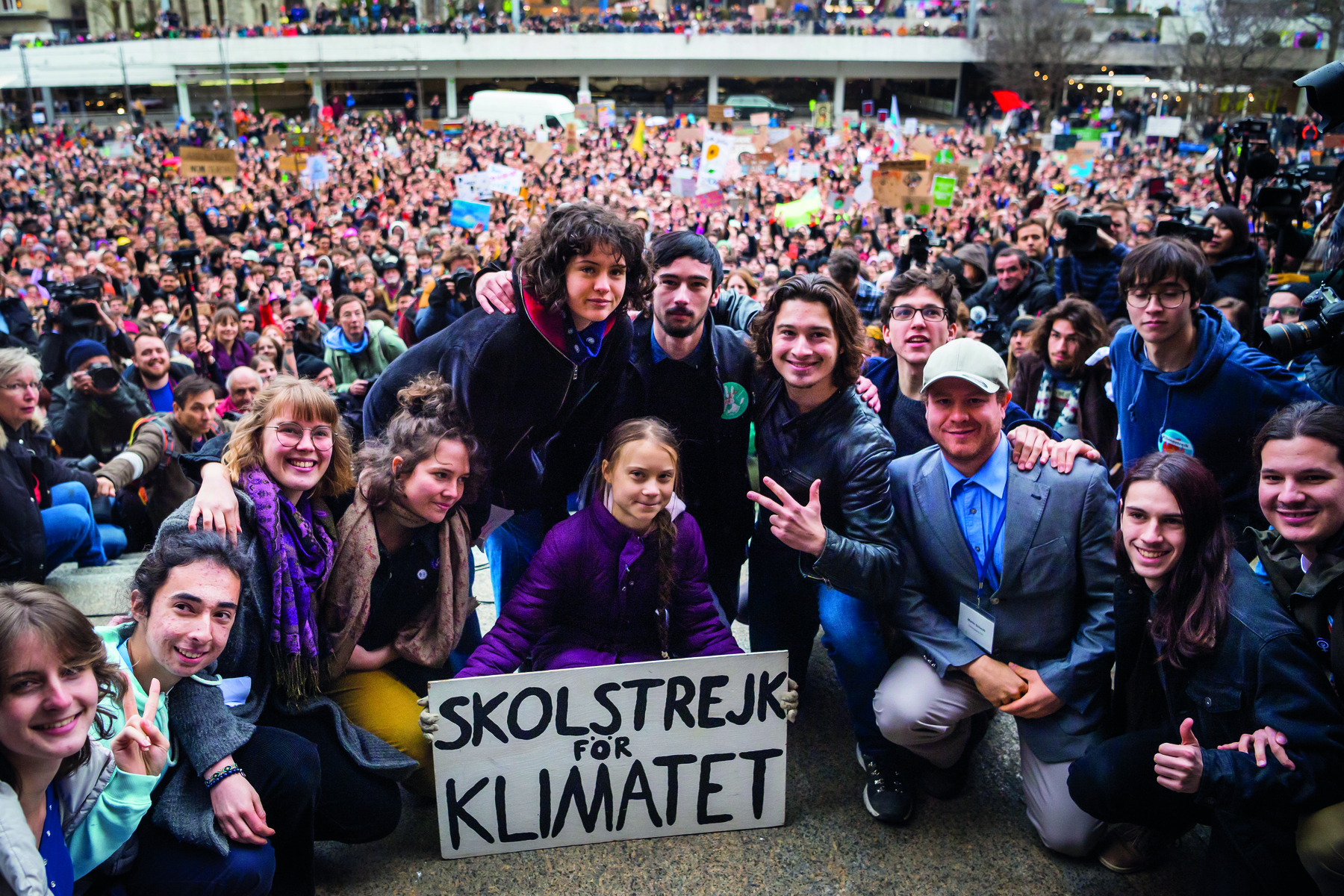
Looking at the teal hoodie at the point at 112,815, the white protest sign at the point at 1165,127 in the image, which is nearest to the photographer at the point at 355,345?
the teal hoodie at the point at 112,815

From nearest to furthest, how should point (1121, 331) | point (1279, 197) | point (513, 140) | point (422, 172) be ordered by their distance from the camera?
point (1121, 331), point (1279, 197), point (422, 172), point (513, 140)

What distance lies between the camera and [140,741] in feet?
6.83

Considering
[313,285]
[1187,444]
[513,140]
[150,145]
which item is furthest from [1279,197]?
[150,145]

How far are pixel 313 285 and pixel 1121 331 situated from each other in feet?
26.5

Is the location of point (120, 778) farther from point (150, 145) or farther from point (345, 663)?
point (150, 145)

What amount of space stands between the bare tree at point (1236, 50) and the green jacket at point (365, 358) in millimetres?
37548

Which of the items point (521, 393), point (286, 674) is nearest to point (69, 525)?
point (286, 674)

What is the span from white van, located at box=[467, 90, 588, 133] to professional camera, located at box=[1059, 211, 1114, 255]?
24770 millimetres

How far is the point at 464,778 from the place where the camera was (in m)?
2.59

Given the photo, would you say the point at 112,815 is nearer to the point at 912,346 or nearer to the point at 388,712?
the point at 388,712

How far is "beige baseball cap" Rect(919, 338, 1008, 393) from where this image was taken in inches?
106

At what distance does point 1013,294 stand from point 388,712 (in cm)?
485

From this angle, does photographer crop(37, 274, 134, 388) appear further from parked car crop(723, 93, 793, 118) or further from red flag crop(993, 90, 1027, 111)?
parked car crop(723, 93, 793, 118)

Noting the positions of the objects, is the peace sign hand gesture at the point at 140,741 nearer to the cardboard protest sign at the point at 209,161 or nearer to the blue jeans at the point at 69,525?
the blue jeans at the point at 69,525
